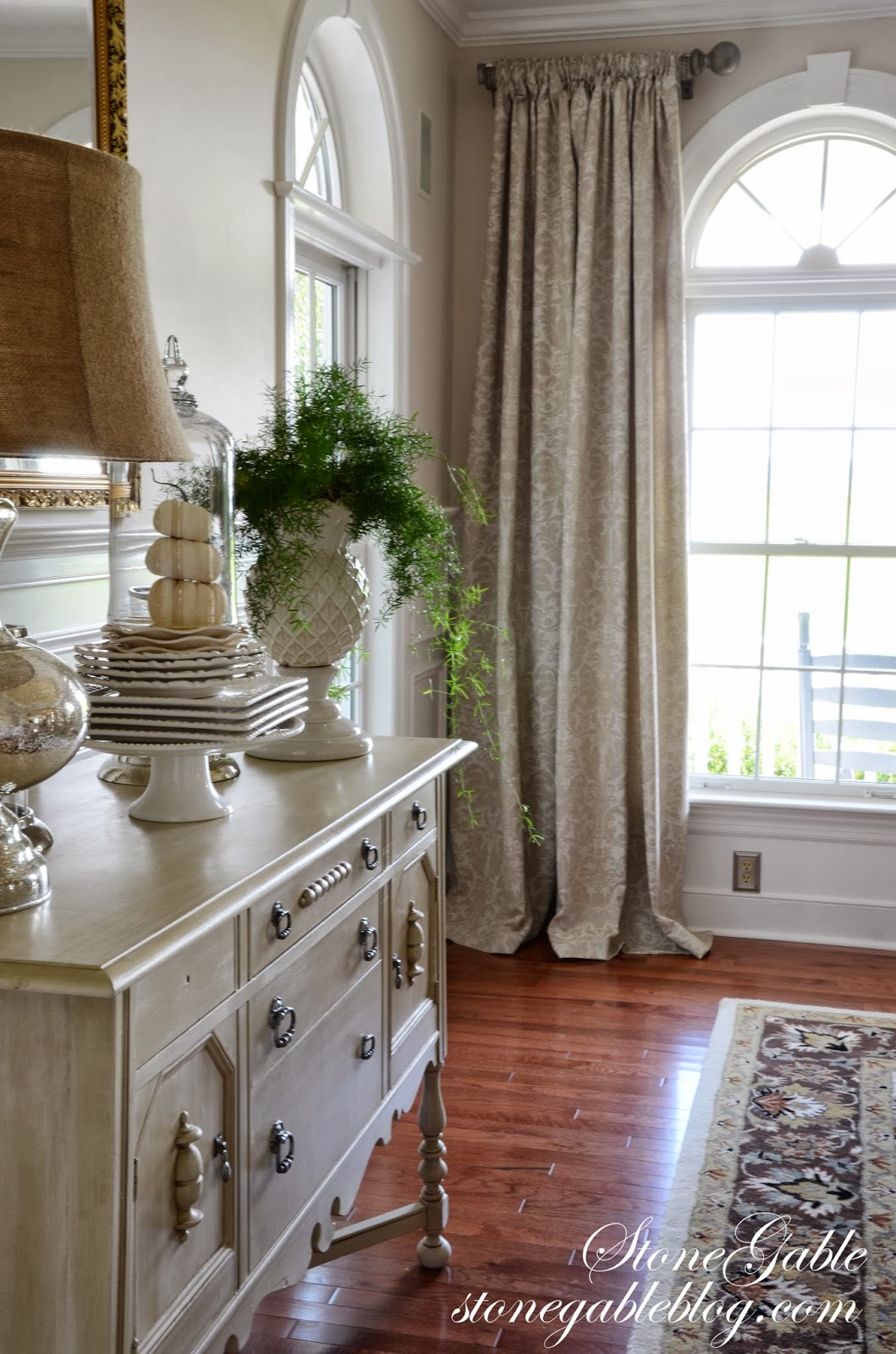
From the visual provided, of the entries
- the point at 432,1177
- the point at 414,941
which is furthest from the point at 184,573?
the point at 432,1177

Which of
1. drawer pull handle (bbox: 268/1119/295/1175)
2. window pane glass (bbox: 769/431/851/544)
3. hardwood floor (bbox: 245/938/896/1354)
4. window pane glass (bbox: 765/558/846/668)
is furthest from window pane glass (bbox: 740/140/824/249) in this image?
drawer pull handle (bbox: 268/1119/295/1175)

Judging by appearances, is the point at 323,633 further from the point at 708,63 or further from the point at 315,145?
the point at 708,63

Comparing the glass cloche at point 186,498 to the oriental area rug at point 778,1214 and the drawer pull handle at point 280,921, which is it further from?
the oriental area rug at point 778,1214

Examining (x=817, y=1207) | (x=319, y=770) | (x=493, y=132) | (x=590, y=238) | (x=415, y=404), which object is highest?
(x=493, y=132)

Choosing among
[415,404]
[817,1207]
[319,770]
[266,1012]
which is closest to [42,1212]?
[266,1012]

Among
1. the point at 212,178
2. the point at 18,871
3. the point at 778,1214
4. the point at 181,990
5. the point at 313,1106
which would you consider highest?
the point at 212,178

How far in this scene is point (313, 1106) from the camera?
165 cm

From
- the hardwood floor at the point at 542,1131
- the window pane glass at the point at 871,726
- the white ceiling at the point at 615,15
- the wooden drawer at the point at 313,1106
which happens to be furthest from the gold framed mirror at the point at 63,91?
the window pane glass at the point at 871,726

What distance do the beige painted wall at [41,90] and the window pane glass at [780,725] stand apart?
117 inches

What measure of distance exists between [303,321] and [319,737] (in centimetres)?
174

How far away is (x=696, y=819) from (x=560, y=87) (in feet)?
7.60

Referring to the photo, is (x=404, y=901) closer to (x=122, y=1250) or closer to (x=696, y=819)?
(x=122, y=1250)

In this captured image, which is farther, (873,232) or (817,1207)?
(873,232)

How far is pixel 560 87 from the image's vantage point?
4043 mm
